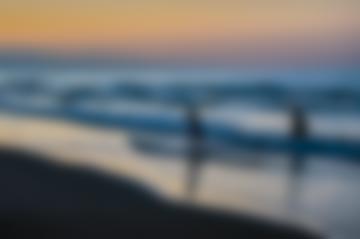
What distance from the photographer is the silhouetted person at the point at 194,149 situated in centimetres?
147

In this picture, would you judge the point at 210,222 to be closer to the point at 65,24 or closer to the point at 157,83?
the point at 157,83

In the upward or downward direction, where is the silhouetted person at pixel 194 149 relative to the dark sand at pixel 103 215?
upward

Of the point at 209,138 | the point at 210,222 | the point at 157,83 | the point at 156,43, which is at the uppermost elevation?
the point at 156,43

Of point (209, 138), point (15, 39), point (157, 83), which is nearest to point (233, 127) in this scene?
point (209, 138)

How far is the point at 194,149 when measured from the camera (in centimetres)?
147

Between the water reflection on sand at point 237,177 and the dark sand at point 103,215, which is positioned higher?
the water reflection on sand at point 237,177

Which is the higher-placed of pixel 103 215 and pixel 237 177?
pixel 237 177

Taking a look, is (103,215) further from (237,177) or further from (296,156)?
(296,156)

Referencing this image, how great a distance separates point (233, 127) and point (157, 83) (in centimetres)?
23

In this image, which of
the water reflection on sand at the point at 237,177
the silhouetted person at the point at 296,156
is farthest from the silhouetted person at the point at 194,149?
the silhouetted person at the point at 296,156

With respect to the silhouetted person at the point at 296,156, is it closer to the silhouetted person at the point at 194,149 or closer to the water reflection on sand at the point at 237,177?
Answer: the water reflection on sand at the point at 237,177

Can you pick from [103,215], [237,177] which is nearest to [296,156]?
[237,177]

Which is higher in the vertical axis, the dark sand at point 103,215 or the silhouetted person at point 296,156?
the silhouetted person at point 296,156

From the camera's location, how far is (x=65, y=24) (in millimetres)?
1441
